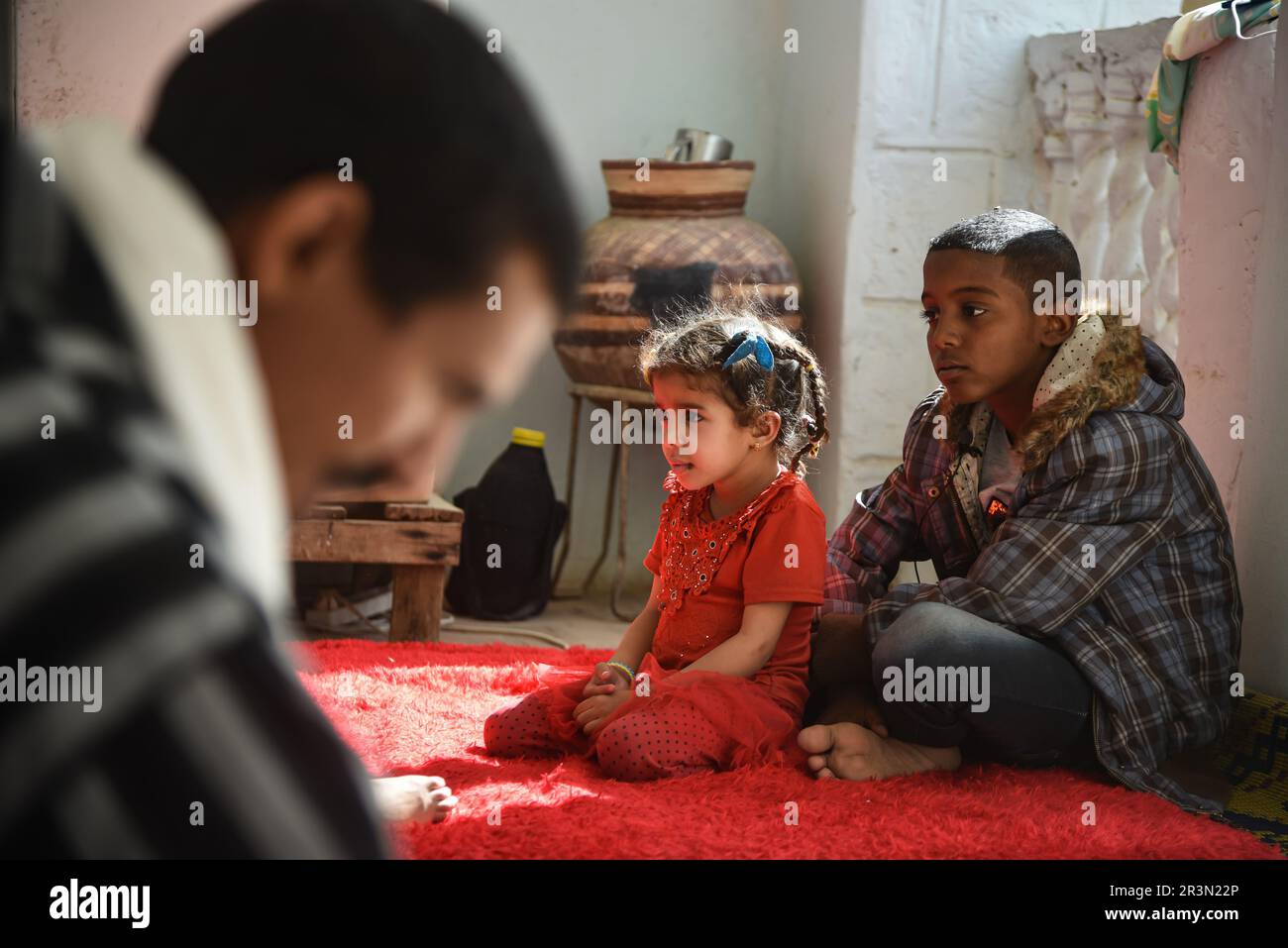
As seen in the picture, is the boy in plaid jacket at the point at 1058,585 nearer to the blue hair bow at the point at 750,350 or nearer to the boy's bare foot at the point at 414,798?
the blue hair bow at the point at 750,350

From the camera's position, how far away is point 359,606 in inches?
140

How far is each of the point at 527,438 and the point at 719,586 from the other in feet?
5.64

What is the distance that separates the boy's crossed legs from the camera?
2.00 metres

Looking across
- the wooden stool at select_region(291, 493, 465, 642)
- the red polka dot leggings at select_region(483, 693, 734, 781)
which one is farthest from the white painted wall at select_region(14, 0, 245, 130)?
the red polka dot leggings at select_region(483, 693, 734, 781)

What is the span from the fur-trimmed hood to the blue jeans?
0.31m

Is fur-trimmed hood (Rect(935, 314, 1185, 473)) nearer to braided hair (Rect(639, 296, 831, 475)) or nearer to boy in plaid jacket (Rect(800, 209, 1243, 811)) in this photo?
boy in plaid jacket (Rect(800, 209, 1243, 811))

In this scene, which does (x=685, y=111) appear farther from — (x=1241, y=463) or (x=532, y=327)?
(x=532, y=327)

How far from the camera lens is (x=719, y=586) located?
7.52 ft

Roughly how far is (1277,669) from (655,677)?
1.02 metres

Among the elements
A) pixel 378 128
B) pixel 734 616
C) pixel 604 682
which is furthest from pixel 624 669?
pixel 378 128

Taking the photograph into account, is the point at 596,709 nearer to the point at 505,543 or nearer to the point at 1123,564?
the point at 1123,564

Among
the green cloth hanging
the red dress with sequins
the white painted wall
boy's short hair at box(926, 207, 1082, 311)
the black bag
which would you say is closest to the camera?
the red dress with sequins

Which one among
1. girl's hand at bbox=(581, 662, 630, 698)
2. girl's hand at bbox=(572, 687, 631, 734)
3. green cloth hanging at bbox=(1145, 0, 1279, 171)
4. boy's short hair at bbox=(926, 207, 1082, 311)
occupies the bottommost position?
girl's hand at bbox=(572, 687, 631, 734)
